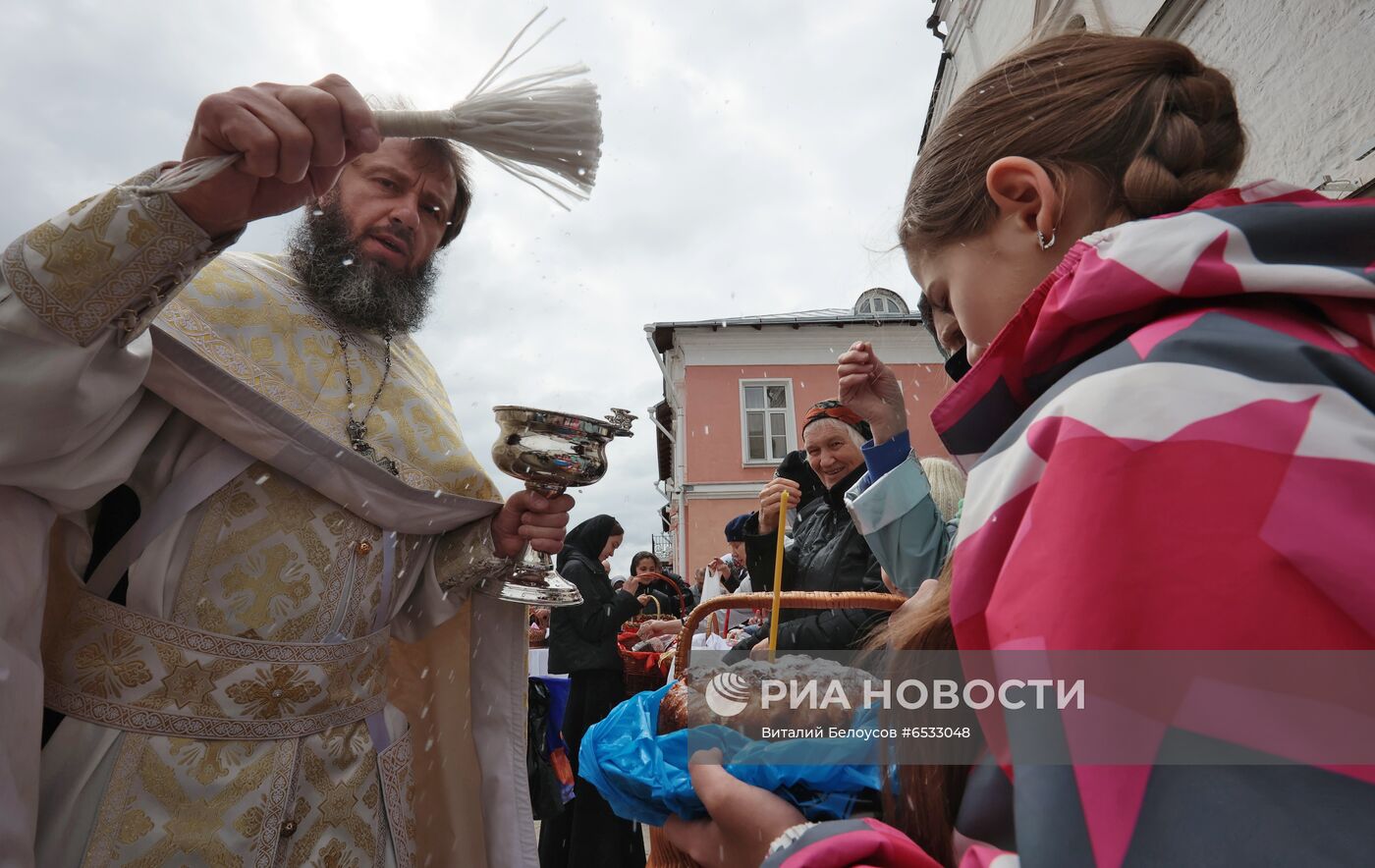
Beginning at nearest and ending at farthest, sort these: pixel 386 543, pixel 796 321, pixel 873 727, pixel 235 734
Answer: pixel 873 727 → pixel 235 734 → pixel 386 543 → pixel 796 321

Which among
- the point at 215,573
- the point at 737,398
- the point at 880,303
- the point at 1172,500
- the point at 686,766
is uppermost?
the point at 880,303

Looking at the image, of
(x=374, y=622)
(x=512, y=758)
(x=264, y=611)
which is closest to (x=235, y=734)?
(x=264, y=611)

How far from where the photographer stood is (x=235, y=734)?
1551 mm

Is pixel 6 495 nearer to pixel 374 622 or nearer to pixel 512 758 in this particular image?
pixel 374 622

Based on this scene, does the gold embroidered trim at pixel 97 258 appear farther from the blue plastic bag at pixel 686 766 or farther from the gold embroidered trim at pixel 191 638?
the blue plastic bag at pixel 686 766

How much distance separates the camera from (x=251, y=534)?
1647mm

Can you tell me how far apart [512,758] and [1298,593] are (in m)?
2.03

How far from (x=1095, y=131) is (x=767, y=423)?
16.7 metres

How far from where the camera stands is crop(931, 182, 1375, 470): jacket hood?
1.97 feet

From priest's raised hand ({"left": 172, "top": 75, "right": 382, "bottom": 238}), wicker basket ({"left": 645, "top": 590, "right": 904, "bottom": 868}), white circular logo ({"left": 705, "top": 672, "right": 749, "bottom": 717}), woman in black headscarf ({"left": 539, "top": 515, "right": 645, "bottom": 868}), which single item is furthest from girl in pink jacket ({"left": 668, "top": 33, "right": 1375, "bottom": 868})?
woman in black headscarf ({"left": 539, "top": 515, "right": 645, "bottom": 868})

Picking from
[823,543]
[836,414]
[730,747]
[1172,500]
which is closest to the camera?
[1172,500]

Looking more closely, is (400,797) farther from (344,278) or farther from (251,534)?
(344,278)

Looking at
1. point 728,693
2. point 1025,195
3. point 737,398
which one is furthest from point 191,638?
point 737,398

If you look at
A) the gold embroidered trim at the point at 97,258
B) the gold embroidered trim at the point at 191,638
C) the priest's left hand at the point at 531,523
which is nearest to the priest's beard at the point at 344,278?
the priest's left hand at the point at 531,523
